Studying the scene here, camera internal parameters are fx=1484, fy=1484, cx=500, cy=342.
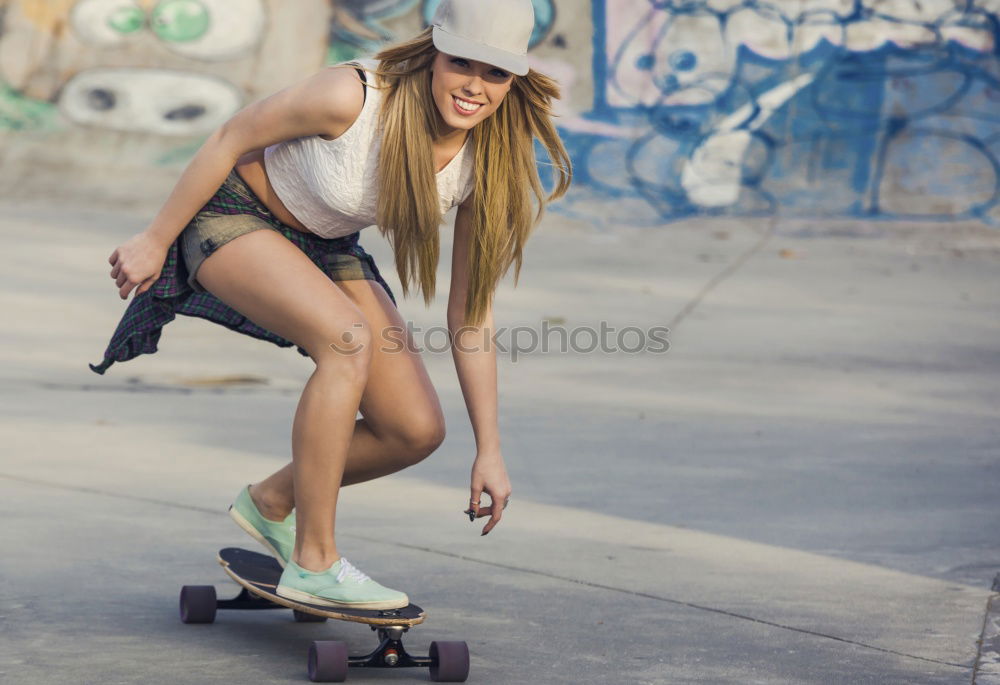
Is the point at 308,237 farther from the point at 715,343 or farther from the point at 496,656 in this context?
the point at 715,343

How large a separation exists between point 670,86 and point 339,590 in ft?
34.7

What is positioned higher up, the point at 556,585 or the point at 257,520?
the point at 257,520

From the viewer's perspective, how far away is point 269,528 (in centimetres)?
354

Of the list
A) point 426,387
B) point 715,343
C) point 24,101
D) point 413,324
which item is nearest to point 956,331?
point 715,343

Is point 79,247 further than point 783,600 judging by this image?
Yes

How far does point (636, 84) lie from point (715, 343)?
228 inches

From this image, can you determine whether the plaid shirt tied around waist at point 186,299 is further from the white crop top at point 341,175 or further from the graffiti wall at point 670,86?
the graffiti wall at point 670,86

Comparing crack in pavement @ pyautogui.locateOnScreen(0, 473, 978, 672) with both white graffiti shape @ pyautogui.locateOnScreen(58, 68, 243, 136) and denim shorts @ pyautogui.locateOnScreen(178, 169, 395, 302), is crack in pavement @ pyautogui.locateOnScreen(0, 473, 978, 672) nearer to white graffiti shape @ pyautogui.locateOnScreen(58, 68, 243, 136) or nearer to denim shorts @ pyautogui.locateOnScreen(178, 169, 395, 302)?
denim shorts @ pyautogui.locateOnScreen(178, 169, 395, 302)

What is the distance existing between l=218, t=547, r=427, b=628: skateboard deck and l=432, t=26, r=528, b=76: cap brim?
1179mm

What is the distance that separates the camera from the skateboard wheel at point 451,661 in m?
3.16

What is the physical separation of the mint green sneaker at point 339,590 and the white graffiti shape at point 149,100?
10292 mm

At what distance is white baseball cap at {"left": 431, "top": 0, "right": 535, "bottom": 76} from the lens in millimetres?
3135

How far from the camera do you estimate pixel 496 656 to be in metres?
3.40

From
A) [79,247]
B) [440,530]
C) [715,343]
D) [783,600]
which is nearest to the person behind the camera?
[783,600]
